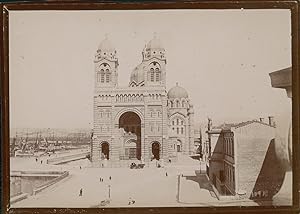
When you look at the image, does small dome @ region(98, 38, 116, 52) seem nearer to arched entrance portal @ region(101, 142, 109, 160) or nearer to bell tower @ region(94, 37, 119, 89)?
bell tower @ region(94, 37, 119, 89)

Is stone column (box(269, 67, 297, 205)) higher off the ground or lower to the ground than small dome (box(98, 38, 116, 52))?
lower

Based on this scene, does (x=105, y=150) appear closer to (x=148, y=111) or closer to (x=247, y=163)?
(x=148, y=111)

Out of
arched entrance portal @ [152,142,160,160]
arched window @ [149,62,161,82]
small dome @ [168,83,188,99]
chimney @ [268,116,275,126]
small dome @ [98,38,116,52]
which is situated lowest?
arched entrance portal @ [152,142,160,160]

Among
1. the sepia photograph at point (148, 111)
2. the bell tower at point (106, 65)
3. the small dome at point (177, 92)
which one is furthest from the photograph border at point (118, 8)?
the small dome at point (177, 92)

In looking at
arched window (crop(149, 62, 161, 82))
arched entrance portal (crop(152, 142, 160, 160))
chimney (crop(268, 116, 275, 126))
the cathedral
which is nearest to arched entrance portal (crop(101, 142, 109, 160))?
the cathedral

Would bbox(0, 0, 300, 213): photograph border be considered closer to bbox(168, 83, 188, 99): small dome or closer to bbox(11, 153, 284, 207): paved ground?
bbox(11, 153, 284, 207): paved ground

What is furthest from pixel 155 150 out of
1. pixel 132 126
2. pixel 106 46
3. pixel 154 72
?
pixel 106 46

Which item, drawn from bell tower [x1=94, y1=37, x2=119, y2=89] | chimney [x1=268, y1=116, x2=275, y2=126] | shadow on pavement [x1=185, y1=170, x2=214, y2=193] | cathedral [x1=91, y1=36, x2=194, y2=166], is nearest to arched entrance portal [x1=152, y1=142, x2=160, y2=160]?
cathedral [x1=91, y1=36, x2=194, y2=166]

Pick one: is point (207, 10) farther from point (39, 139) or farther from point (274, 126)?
point (39, 139)
